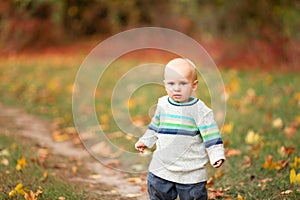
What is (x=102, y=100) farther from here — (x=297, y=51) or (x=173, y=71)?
(x=173, y=71)

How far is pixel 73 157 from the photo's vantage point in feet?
17.4

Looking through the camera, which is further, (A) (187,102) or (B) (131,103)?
(B) (131,103)

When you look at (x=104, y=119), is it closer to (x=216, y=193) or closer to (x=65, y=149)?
(x=65, y=149)

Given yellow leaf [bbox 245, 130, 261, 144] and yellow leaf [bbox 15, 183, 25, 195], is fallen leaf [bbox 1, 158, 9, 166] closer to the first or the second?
yellow leaf [bbox 15, 183, 25, 195]

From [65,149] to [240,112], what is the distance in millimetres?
2236

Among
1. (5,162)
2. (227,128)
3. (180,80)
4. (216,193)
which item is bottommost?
(216,193)

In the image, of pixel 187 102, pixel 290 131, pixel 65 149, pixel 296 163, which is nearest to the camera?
pixel 187 102

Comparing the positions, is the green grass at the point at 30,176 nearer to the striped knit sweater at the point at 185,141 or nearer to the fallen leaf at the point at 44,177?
the fallen leaf at the point at 44,177

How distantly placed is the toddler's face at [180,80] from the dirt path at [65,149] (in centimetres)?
120

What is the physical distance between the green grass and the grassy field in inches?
42.1

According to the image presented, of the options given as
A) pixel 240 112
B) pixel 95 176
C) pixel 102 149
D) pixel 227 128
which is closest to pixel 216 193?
pixel 95 176

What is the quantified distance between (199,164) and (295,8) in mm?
6386

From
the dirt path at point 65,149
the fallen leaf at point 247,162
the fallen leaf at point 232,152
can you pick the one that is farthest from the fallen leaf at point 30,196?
the fallen leaf at point 232,152

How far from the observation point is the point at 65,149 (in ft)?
18.5
